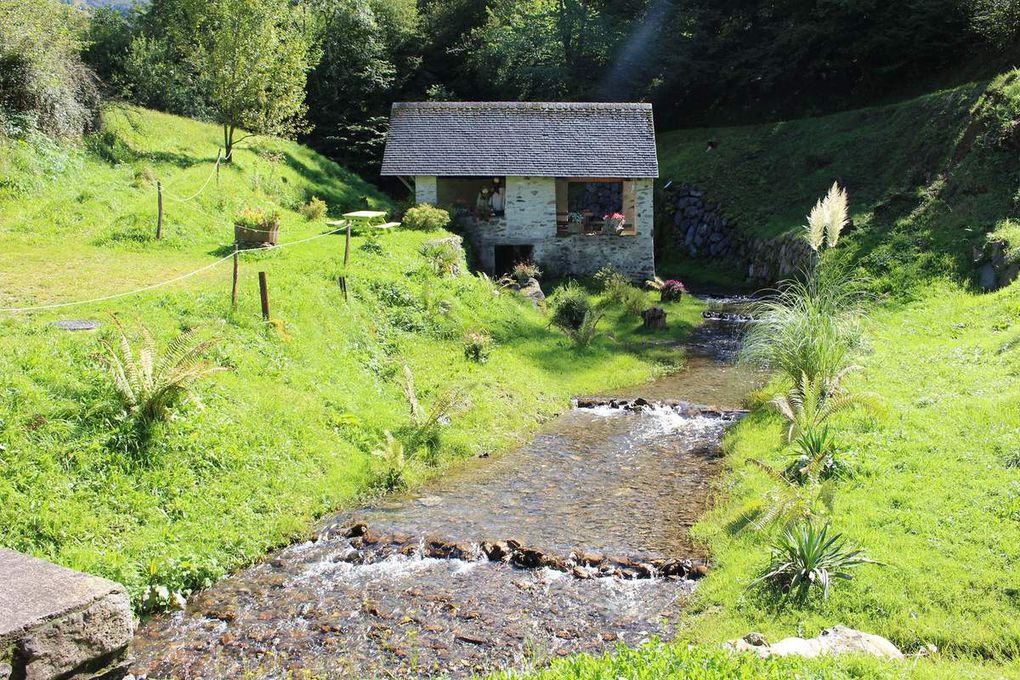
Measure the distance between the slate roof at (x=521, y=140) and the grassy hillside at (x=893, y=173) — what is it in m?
6.69

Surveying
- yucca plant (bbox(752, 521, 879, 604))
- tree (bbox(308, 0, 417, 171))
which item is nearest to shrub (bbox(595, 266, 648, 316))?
yucca plant (bbox(752, 521, 879, 604))

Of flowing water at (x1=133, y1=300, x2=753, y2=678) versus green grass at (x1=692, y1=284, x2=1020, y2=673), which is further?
flowing water at (x1=133, y1=300, x2=753, y2=678)

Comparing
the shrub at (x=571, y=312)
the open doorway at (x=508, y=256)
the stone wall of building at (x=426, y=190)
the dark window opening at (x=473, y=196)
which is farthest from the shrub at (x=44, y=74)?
the shrub at (x=571, y=312)

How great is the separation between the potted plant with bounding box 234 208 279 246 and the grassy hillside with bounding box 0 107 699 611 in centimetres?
63

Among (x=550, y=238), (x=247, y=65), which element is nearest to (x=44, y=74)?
(x=247, y=65)

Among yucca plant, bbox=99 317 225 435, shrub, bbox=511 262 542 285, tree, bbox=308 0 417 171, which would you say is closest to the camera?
yucca plant, bbox=99 317 225 435

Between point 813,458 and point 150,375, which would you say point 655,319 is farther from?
point 150,375

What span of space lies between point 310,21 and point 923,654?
39.1 meters

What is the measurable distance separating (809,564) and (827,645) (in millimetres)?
1531

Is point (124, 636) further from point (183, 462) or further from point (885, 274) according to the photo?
point (885, 274)

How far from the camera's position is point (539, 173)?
1139 inches

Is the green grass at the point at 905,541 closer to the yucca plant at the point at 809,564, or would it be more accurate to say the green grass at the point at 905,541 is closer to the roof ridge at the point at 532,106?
the yucca plant at the point at 809,564

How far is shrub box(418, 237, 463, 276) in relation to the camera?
22.4 m

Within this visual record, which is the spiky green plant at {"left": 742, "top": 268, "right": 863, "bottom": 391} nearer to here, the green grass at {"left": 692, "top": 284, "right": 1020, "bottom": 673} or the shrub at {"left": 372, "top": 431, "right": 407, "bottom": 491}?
the green grass at {"left": 692, "top": 284, "right": 1020, "bottom": 673}
